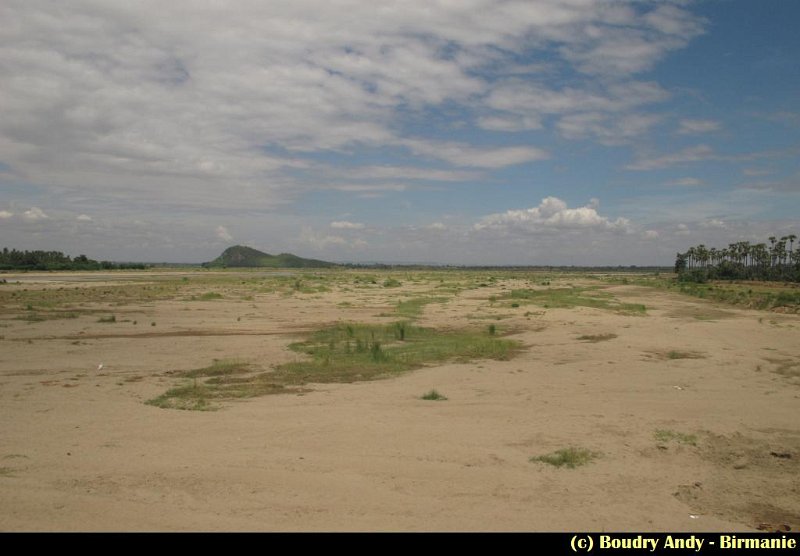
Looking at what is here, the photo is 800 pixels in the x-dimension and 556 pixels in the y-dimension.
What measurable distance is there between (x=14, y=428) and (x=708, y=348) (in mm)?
20946

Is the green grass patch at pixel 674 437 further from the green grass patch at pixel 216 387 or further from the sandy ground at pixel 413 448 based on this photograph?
the green grass patch at pixel 216 387

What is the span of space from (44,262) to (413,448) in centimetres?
13859

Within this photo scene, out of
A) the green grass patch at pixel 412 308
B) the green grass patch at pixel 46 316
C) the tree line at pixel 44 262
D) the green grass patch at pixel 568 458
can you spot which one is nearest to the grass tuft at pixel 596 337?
the green grass patch at pixel 412 308

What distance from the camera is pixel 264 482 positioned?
711 cm

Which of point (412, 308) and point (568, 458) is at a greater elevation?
point (412, 308)

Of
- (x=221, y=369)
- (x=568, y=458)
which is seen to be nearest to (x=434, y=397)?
(x=568, y=458)

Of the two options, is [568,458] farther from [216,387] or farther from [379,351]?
[379,351]

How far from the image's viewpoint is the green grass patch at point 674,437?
922cm

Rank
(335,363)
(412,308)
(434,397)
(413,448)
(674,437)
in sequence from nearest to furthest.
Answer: (413,448) < (674,437) < (434,397) < (335,363) < (412,308)

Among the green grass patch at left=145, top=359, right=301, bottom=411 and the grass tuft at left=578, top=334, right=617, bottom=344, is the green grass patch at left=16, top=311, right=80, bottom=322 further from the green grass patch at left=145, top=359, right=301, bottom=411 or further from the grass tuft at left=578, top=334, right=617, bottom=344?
the grass tuft at left=578, top=334, right=617, bottom=344

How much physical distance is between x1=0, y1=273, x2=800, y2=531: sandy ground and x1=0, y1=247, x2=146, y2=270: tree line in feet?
395

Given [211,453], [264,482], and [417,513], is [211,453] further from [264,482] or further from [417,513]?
[417,513]

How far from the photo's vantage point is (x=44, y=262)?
401 feet
